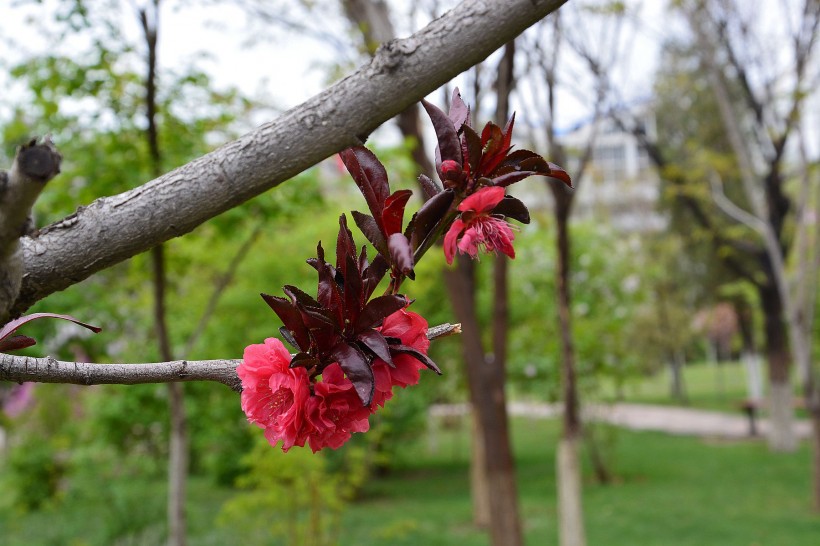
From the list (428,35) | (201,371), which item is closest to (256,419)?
(201,371)

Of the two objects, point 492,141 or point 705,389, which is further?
point 705,389

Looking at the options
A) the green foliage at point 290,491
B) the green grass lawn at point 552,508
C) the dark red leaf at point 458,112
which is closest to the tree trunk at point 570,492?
the green grass lawn at point 552,508

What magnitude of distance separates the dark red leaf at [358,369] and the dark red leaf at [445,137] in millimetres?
250

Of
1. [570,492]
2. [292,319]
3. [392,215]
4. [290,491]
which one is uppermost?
[392,215]

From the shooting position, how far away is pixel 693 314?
2362 cm

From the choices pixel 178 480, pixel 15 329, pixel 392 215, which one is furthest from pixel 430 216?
pixel 178 480

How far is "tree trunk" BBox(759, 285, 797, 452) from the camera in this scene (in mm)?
12945

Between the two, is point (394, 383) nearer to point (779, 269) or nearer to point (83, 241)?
point (83, 241)

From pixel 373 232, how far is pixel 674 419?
20930 millimetres

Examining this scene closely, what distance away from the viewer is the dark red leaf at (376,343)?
0.84m

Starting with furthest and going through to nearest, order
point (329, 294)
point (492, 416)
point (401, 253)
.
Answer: point (492, 416)
point (329, 294)
point (401, 253)

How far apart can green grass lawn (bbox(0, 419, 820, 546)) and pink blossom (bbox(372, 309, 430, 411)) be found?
489 centimetres

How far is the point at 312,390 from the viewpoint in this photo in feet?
2.93

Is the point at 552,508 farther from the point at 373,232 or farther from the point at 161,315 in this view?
the point at 373,232
